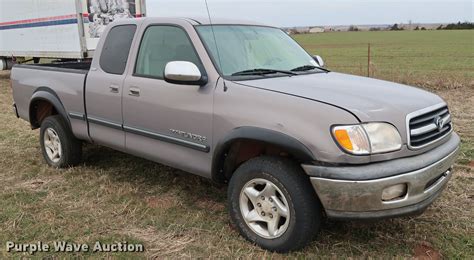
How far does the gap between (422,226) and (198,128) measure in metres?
2.03

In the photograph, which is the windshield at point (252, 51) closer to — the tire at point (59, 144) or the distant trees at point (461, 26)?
the tire at point (59, 144)

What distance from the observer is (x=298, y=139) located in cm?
296

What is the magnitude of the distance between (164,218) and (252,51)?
5.48 ft

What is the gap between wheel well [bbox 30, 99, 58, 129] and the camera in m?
5.55

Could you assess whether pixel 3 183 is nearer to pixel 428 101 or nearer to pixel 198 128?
pixel 198 128

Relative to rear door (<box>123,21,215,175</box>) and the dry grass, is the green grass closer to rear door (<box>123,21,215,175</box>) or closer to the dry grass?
the dry grass

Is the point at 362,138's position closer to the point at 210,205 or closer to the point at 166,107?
the point at 166,107

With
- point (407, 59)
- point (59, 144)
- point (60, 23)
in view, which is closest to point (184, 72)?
point (59, 144)

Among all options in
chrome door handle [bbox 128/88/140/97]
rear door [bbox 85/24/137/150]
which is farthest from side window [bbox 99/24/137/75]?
chrome door handle [bbox 128/88/140/97]

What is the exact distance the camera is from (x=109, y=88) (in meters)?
4.39

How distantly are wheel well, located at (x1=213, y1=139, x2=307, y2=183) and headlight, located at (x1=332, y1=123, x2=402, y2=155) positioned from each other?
53 cm

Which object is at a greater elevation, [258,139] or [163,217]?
[258,139]

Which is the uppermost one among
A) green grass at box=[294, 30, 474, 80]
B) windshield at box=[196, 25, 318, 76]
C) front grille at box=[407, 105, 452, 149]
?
windshield at box=[196, 25, 318, 76]

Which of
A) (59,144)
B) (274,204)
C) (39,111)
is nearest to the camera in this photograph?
(274,204)
